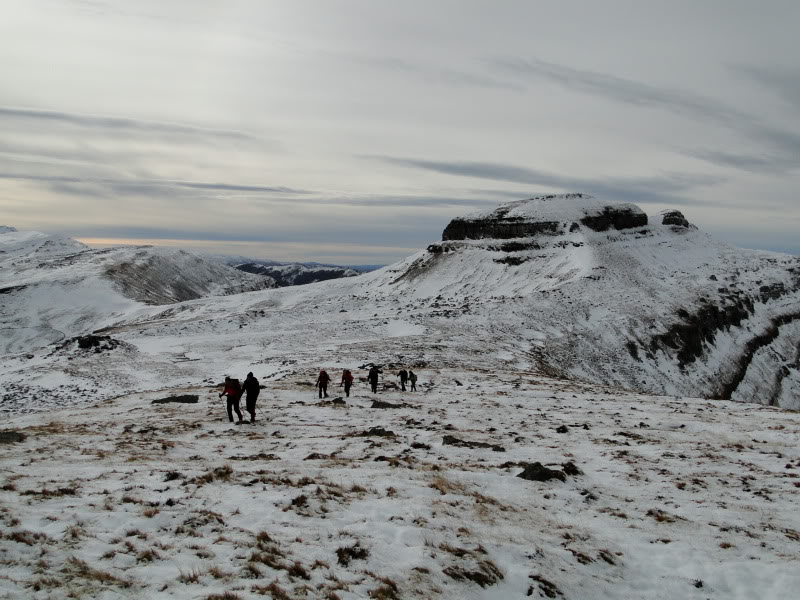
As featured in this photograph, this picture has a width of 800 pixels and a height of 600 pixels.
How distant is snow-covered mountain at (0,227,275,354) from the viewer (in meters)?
106

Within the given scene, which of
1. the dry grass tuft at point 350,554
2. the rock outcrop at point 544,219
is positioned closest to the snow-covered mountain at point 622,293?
the rock outcrop at point 544,219

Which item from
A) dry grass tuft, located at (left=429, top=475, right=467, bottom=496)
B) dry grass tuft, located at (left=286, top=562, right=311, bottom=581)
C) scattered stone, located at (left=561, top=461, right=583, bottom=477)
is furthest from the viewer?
scattered stone, located at (left=561, top=461, right=583, bottom=477)

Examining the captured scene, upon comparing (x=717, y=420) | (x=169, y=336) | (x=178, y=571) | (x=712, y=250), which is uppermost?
(x=712, y=250)

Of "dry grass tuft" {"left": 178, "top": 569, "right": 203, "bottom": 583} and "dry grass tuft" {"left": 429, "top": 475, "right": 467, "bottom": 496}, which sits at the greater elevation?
"dry grass tuft" {"left": 178, "top": 569, "right": 203, "bottom": 583}

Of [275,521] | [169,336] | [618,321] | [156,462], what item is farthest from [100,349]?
[618,321]

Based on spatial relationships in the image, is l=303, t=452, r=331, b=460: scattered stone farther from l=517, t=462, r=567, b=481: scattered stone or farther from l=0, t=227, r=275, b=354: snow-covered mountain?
l=0, t=227, r=275, b=354: snow-covered mountain

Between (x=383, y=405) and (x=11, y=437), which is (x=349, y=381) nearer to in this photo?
(x=383, y=405)

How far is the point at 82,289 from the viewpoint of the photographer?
12350 cm

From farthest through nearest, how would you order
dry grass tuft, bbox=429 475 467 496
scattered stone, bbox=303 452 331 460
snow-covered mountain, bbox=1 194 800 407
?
snow-covered mountain, bbox=1 194 800 407 → scattered stone, bbox=303 452 331 460 → dry grass tuft, bbox=429 475 467 496

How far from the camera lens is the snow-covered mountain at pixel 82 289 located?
105562 mm

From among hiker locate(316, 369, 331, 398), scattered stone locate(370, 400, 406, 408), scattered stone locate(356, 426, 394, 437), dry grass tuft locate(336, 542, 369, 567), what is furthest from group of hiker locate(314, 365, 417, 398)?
dry grass tuft locate(336, 542, 369, 567)

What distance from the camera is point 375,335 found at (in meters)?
53.0

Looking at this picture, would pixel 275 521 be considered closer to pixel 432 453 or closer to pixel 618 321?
pixel 432 453

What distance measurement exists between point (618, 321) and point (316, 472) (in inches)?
2315
